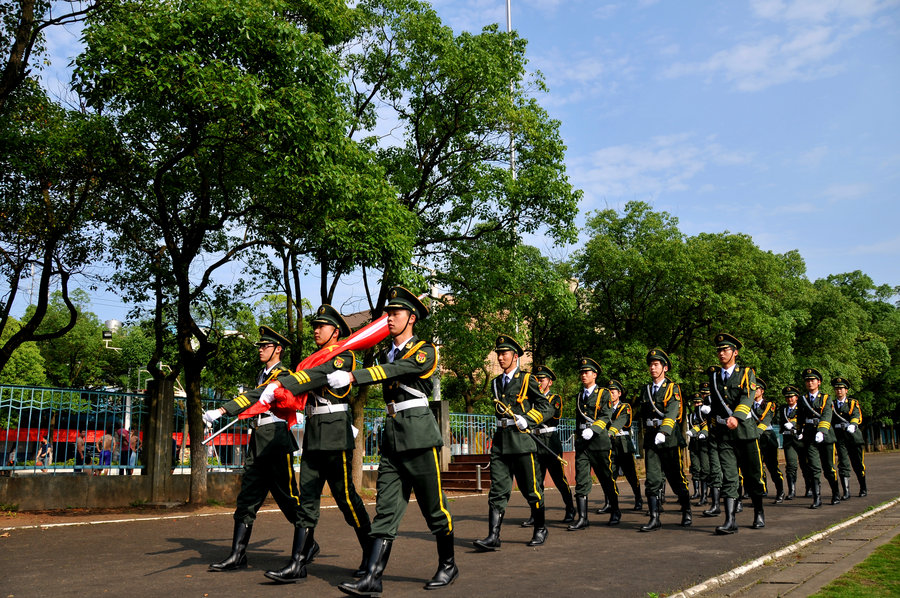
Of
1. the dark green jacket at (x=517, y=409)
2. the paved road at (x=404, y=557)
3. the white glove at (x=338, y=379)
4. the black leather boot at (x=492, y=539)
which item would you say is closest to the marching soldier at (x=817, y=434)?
the paved road at (x=404, y=557)

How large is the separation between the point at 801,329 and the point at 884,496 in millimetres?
30301

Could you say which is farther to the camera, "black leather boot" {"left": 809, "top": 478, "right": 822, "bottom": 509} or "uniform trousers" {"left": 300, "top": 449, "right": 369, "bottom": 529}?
"black leather boot" {"left": 809, "top": 478, "right": 822, "bottom": 509}

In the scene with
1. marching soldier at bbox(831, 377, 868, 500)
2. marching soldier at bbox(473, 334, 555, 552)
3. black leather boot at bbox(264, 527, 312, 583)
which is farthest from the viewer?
marching soldier at bbox(831, 377, 868, 500)

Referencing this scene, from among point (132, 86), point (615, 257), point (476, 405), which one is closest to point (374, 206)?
point (132, 86)

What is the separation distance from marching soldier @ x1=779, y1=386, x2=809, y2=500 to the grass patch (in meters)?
7.78

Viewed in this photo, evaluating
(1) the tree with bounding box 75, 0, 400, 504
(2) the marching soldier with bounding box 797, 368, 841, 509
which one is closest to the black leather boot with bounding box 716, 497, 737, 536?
(2) the marching soldier with bounding box 797, 368, 841, 509

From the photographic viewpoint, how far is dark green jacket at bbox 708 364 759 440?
9.38 metres

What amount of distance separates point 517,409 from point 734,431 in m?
2.91

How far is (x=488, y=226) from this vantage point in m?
19.0

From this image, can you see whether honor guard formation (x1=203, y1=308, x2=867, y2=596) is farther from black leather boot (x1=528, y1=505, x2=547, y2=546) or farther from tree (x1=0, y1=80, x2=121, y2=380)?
tree (x1=0, y1=80, x2=121, y2=380)

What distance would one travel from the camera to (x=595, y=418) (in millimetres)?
10953

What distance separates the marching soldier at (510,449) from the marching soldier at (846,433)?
7851 millimetres

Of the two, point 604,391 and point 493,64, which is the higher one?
point 493,64

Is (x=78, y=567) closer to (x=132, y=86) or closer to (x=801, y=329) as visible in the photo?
(x=132, y=86)
